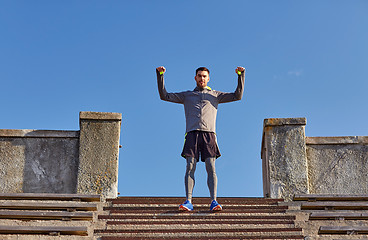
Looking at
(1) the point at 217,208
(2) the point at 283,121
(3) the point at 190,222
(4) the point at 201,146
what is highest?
(2) the point at 283,121

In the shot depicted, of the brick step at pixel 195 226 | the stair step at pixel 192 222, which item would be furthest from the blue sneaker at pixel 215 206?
the brick step at pixel 195 226

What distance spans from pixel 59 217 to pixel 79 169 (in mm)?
1875

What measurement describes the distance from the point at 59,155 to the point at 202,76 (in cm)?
259

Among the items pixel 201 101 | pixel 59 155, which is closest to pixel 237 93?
pixel 201 101

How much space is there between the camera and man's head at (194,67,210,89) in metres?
8.08

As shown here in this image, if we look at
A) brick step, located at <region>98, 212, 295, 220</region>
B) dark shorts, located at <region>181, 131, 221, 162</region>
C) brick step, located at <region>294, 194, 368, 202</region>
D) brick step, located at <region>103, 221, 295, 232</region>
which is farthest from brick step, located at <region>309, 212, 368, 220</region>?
dark shorts, located at <region>181, 131, 221, 162</region>

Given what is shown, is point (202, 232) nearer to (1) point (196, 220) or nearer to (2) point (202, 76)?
(1) point (196, 220)

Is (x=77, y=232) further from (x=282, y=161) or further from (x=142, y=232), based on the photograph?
(x=282, y=161)

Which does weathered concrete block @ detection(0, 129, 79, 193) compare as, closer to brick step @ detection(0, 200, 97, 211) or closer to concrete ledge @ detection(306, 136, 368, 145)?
brick step @ detection(0, 200, 97, 211)

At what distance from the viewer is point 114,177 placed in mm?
8641

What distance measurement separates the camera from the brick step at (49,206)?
7188mm

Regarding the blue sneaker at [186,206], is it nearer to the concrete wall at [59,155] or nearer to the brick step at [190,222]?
the brick step at [190,222]

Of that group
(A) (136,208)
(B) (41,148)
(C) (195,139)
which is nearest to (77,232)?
(A) (136,208)

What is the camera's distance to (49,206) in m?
7.23
